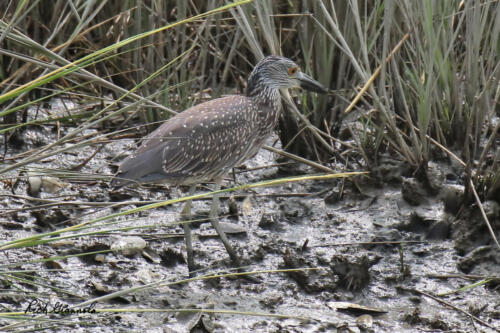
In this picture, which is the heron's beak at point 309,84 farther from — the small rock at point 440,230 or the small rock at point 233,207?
the small rock at point 440,230

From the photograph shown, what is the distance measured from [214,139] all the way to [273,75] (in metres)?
0.78

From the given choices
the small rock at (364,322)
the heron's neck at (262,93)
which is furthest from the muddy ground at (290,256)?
the heron's neck at (262,93)

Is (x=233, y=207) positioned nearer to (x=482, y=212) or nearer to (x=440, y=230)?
(x=440, y=230)

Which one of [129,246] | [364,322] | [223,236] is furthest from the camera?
[223,236]

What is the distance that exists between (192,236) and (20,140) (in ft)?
5.51

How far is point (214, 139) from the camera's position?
4.96m

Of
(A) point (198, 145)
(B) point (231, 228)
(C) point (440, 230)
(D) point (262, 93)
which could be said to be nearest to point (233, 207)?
(B) point (231, 228)

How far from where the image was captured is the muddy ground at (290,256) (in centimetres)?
418

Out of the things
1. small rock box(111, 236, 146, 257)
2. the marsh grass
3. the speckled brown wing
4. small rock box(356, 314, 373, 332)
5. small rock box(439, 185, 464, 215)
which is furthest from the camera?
small rock box(439, 185, 464, 215)

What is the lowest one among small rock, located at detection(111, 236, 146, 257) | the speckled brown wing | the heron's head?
small rock, located at detection(111, 236, 146, 257)

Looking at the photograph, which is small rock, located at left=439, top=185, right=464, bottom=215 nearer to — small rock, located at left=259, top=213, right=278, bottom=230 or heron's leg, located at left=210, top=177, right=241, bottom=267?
small rock, located at left=259, top=213, right=278, bottom=230

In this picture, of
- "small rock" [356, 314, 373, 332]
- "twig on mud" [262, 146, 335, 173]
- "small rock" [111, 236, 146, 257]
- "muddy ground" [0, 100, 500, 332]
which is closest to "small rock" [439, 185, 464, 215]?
"muddy ground" [0, 100, 500, 332]

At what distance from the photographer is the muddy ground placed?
4180 mm

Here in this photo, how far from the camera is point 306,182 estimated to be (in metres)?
5.85
